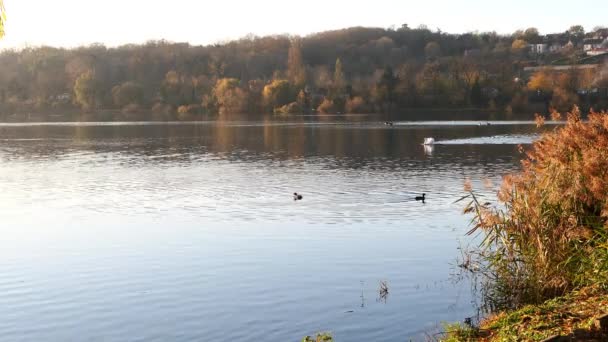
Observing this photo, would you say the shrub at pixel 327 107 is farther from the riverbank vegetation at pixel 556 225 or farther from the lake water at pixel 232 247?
the riverbank vegetation at pixel 556 225

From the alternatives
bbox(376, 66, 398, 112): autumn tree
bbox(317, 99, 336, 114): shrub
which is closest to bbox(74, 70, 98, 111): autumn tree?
bbox(317, 99, 336, 114): shrub

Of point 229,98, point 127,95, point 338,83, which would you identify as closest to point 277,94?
point 229,98

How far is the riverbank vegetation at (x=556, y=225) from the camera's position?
1564 cm

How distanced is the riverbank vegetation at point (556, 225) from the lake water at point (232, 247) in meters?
1.97

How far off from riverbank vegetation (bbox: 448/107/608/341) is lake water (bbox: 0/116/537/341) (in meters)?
1.97

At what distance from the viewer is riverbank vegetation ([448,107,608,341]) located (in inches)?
616

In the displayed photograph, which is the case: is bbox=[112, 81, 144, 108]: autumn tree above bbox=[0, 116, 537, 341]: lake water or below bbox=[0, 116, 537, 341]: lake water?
above

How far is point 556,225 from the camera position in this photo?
16500 mm

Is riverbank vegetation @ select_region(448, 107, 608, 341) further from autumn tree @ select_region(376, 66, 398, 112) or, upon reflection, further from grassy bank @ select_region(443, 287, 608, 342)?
autumn tree @ select_region(376, 66, 398, 112)

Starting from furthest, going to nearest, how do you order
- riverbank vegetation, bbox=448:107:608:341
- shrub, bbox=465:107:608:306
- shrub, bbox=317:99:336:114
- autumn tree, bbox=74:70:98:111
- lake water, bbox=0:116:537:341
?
autumn tree, bbox=74:70:98:111 → shrub, bbox=317:99:336:114 → lake water, bbox=0:116:537:341 → shrub, bbox=465:107:608:306 → riverbank vegetation, bbox=448:107:608:341

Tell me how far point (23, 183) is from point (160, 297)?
29304 millimetres

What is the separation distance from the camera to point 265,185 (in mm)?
44625

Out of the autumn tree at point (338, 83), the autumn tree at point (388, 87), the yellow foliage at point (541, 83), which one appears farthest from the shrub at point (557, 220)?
the autumn tree at point (338, 83)

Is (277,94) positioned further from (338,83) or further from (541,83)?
(541,83)
